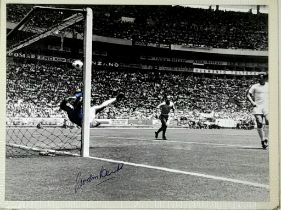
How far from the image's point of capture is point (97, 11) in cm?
191

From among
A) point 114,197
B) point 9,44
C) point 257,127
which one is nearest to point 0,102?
point 9,44

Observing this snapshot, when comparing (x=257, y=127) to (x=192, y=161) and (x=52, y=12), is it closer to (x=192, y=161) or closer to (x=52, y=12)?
(x=192, y=161)

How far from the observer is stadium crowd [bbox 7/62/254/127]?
1.99m

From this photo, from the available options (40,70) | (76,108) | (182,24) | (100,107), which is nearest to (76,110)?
(76,108)

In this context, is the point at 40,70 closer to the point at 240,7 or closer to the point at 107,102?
the point at 107,102

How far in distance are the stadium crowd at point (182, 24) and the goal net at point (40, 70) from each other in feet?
0.15

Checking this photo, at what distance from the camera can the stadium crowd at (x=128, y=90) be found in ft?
6.53

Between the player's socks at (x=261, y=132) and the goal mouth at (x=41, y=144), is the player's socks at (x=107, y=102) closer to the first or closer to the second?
the goal mouth at (x=41, y=144)

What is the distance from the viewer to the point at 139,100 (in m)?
2.57

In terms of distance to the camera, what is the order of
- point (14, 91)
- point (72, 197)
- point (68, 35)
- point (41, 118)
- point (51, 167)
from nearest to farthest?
1. point (72, 197)
2. point (51, 167)
3. point (14, 91)
4. point (68, 35)
5. point (41, 118)

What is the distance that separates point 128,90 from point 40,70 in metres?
0.64

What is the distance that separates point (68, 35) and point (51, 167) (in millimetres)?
785

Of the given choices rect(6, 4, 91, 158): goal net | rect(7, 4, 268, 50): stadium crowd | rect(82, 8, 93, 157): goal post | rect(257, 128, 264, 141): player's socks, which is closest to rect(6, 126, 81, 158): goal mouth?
rect(6, 4, 91, 158): goal net

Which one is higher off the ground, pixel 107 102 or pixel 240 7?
pixel 240 7
